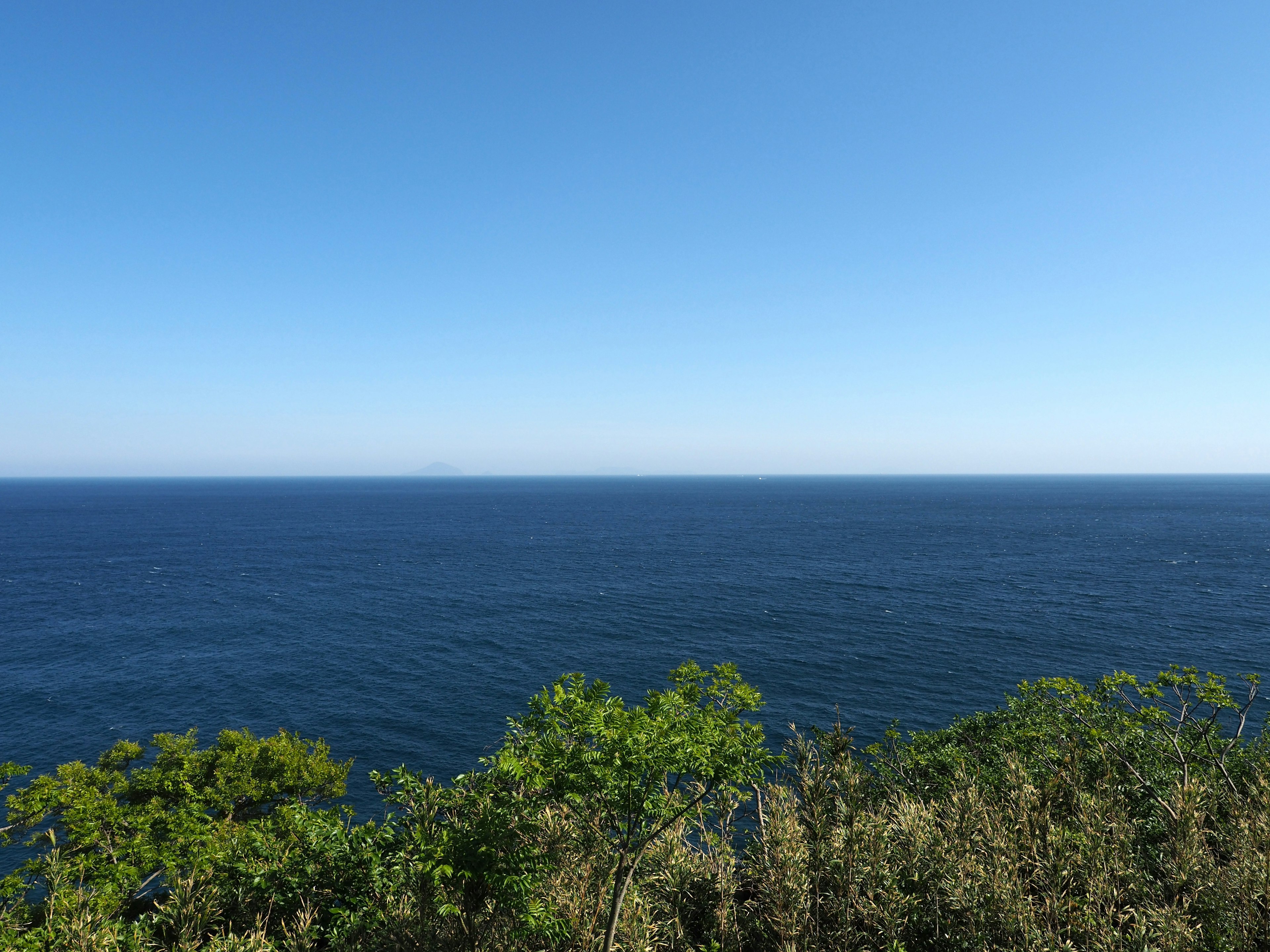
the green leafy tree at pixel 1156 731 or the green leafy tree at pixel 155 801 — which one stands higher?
the green leafy tree at pixel 1156 731

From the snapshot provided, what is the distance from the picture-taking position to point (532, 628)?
73500 mm

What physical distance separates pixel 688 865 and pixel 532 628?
60399mm

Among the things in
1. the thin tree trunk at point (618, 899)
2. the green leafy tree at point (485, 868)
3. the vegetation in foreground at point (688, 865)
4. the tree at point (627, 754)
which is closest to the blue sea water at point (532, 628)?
the vegetation in foreground at point (688, 865)

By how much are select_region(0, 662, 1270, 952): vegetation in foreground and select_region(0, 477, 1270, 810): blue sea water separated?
28426 millimetres

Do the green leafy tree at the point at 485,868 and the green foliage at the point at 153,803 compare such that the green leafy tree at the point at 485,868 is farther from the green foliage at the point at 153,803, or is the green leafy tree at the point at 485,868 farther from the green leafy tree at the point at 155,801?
the green foliage at the point at 153,803

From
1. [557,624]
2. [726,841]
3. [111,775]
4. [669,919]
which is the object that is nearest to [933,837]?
[726,841]

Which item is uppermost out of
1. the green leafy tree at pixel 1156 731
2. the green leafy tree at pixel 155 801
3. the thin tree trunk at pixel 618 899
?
the thin tree trunk at pixel 618 899

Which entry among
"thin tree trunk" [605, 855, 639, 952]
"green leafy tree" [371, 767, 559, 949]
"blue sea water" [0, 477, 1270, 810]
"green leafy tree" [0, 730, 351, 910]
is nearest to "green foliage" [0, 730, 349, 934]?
"green leafy tree" [0, 730, 351, 910]

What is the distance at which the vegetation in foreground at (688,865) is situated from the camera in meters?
12.0

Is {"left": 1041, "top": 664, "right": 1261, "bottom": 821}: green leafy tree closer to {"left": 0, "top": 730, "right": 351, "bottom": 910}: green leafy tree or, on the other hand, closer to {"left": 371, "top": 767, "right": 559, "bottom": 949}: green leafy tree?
{"left": 371, "top": 767, "right": 559, "bottom": 949}: green leafy tree

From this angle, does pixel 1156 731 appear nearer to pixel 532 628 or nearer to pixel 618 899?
pixel 618 899

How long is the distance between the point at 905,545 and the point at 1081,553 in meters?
32.1

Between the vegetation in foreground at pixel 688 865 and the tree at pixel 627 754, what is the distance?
0.21 ft

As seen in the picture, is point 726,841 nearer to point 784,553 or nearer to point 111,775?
point 111,775
